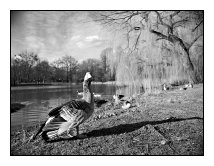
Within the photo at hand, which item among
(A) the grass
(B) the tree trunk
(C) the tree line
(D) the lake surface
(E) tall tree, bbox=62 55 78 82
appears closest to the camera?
(A) the grass

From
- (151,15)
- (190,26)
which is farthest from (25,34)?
(190,26)

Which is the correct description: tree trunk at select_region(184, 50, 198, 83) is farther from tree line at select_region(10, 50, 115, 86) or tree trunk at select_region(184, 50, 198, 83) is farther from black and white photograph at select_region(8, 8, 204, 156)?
tree line at select_region(10, 50, 115, 86)

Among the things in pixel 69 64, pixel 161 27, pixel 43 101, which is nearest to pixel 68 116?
pixel 69 64

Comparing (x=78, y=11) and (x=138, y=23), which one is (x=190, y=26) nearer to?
(x=138, y=23)

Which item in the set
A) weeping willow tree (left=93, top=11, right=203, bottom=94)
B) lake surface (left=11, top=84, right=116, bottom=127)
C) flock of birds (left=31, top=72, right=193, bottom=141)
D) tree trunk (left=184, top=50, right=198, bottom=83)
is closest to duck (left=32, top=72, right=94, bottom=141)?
flock of birds (left=31, top=72, right=193, bottom=141)

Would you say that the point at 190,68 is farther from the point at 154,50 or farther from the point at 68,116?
the point at 68,116

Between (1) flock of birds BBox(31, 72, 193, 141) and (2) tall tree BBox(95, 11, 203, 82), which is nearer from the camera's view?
(1) flock of birds BBox(31, 72, 193, 141)

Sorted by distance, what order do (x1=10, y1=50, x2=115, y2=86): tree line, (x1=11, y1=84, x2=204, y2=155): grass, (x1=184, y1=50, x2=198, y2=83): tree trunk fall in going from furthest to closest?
(x1=184, y1=50, x2=198, y2=83): tree trunk → (x1=10, y1=50, x2=115, y2=86): tree line → (x1=11, y1=84, x2=204, y2=155): grass

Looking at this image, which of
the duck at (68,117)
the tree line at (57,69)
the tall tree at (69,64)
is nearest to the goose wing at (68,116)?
the duck at (68,117)
